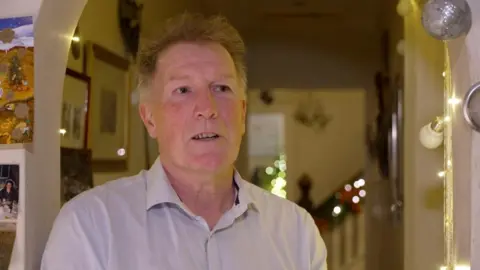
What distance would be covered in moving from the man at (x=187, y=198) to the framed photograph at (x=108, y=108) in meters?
0.68

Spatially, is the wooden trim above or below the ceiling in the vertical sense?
below

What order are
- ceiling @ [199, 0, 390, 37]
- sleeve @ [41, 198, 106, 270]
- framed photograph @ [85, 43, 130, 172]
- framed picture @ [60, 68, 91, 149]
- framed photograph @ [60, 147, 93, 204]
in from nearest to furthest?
→ sleeve @ [41, 198, 106, 270], framed photograph @ [60, 147, 93, 204], framed picture @ [60, 68, 91, 149], framed photograph @ [85, 43, 130, 172], ceiling @ [199, 0, 390, 37]

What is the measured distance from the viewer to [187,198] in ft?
4.04

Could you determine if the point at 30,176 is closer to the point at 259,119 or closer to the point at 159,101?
the point at 159,101

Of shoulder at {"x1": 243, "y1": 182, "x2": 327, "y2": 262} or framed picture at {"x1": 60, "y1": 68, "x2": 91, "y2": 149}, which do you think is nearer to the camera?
shoulder at {"x1": 243, "y1": 182, "x2": 327, "y2": 262}

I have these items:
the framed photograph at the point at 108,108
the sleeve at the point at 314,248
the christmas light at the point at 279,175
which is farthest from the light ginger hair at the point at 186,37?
the christmas light at the point at 279,175

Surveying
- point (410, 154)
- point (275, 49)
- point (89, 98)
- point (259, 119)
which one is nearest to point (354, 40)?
point (275, 49)

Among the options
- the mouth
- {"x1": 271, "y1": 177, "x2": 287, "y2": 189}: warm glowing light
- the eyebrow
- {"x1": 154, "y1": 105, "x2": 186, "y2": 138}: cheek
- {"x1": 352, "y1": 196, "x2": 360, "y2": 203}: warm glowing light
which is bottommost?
{"x1": 352, "y1": 196, "x2": 360, "y2": 203}: warm glowing light

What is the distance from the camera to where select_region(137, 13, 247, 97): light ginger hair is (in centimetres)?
121

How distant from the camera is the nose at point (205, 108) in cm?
114

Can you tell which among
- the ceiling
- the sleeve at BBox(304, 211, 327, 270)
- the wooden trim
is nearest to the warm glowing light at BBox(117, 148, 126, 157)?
the wooden trim


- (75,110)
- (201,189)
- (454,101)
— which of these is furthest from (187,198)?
(75,110)

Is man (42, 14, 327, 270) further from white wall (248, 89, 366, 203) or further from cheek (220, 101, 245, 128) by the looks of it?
white wall (248, 89, 366, 203)

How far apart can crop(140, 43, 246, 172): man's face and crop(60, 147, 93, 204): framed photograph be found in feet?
1.29
